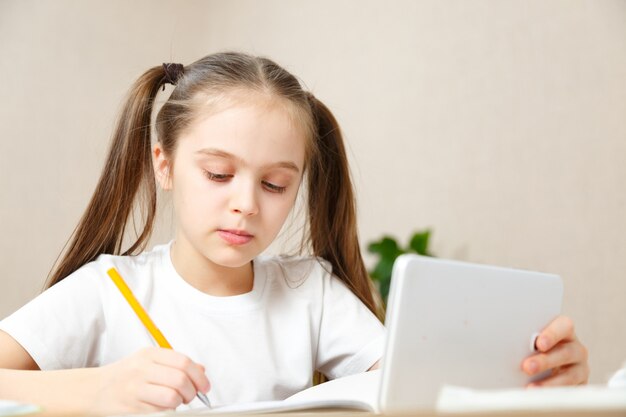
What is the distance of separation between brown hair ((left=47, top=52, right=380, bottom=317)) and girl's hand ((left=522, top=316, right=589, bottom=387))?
416 mm

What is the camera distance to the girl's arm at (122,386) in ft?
2.03

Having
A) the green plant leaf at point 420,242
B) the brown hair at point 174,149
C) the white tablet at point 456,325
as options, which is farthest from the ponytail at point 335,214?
the green plant leaf at point 420,242

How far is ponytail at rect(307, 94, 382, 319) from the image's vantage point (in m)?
1.13

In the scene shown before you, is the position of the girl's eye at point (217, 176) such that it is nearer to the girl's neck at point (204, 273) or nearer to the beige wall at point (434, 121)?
the girl's neck at point (204, 273)

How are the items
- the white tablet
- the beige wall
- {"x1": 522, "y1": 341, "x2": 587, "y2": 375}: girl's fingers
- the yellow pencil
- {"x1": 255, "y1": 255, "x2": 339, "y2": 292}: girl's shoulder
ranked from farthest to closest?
the beige wall
{"x1": 255, "y1": 255, "x2": 339, "y2": 292}: girl's shoulder
the yellow pencil
{"x1": 522, "y1": 341, "x2": 587, "y2": 375}: girl's fingers
the white tablet

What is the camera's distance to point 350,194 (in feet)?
3.77

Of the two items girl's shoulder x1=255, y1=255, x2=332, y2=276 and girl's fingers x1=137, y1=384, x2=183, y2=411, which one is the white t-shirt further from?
girl's fingers x1=137, y1=384, x2=183, y2=411

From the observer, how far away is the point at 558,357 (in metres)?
0.70

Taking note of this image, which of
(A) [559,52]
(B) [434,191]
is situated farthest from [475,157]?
(A) [559,52]

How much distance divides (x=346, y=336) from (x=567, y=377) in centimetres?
35

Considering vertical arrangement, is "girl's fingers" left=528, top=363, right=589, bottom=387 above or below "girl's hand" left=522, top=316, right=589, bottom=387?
below

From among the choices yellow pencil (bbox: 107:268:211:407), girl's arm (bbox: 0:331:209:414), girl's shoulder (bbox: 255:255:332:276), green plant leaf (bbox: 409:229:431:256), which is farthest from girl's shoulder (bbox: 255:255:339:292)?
green plant leaf (bbox: 409:229:431:256)

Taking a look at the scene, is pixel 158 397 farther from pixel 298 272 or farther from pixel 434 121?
pixel 434 121

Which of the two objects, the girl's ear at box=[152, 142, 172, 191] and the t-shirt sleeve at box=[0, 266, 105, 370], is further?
the girl's ear at box=[152, 142, 172, 191]
